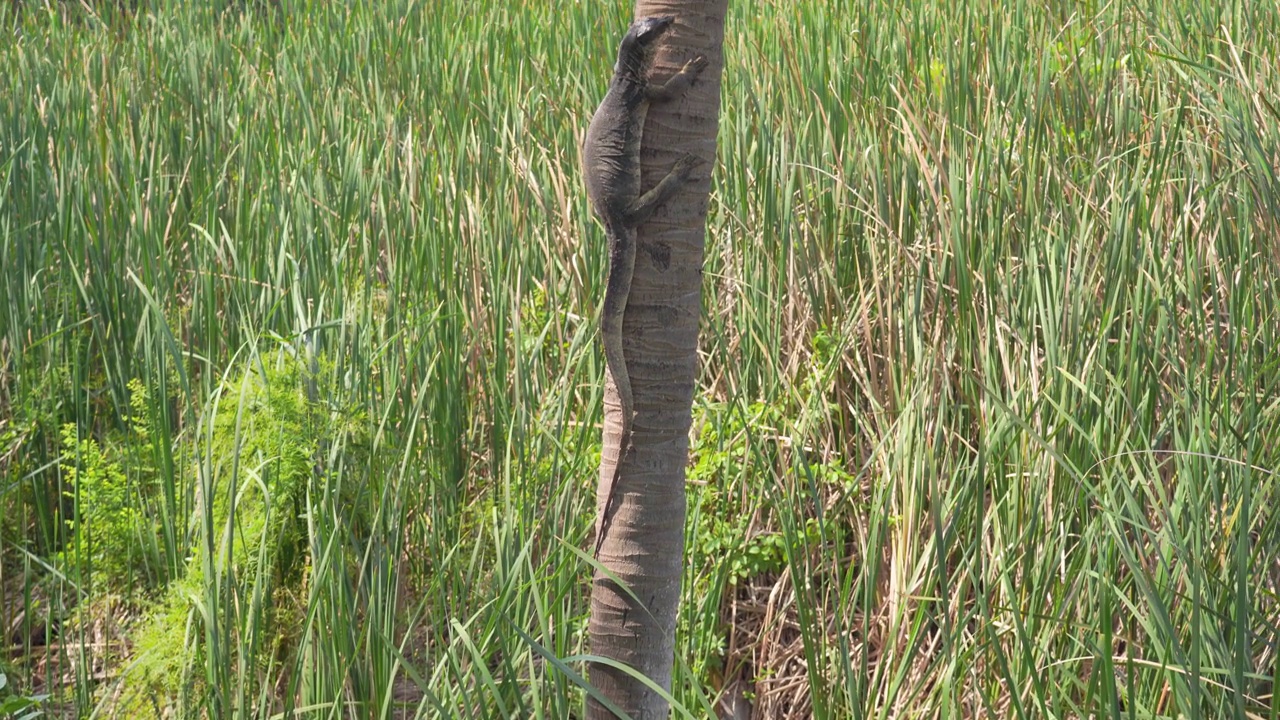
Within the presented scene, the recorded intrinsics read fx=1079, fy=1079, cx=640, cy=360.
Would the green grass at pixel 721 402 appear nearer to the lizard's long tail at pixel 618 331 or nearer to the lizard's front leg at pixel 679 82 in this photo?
the lizard's long tail at pixel 618 331

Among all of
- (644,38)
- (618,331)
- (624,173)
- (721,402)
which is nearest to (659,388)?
(618,331)

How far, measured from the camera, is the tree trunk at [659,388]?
120 cm

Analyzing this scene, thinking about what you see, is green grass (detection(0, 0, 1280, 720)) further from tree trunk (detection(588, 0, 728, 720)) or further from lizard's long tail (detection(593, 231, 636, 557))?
lizard's long tail (detection(593, 231, 636, 557))

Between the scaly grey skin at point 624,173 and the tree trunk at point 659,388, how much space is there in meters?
0.01

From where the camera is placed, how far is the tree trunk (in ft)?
3.94

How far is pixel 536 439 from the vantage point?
2.12 meters

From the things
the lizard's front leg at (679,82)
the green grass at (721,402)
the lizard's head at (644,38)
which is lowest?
the green grass at (721,402)

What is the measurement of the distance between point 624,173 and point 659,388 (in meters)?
0.25

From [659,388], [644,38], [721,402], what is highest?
[644,38]

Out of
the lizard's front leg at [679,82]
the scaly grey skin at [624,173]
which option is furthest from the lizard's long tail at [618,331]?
the lizard's front leg at [679,82]

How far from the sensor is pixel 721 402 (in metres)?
2.47

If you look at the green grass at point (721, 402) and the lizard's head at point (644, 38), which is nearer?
the lizard's head at point (644, 38)

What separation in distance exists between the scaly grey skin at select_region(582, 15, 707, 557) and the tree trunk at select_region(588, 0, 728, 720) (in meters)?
0.01

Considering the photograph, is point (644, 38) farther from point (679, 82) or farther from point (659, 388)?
point (659, 388)
